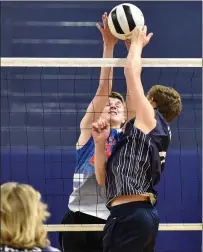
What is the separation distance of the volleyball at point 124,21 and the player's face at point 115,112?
1.47 ft

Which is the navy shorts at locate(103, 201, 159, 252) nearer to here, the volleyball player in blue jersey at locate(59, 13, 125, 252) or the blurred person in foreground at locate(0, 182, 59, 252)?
the volleyball player in blue jersey at locate(59, 13, 125, 252)

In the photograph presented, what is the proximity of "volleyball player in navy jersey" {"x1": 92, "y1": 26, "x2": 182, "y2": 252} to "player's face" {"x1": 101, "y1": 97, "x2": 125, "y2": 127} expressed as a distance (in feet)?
1.87

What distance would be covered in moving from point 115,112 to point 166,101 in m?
0.48

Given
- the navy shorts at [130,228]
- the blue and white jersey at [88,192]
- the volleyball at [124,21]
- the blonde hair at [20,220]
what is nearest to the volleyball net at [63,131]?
the blue and white jersey at [88,192]

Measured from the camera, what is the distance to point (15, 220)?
2543mm

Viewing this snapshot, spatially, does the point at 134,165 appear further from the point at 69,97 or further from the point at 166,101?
the point at 69,97

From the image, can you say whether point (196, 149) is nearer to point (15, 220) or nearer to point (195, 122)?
point (195, 122)

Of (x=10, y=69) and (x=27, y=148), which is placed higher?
(x=10, y=69)

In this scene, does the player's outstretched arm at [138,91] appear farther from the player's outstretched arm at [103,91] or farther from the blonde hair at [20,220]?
the blonde hair at [20,220]

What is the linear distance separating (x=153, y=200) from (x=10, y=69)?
115 inches

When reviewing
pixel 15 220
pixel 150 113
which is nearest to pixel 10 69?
pixel 150 113

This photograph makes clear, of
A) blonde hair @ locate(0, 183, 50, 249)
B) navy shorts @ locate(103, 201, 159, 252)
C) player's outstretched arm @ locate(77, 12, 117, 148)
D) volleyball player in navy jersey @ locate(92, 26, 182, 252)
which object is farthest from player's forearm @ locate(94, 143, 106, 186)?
blonde hair @ locate(0, 183, 50, 249)

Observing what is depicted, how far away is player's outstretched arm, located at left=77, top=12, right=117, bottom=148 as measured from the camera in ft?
14.1

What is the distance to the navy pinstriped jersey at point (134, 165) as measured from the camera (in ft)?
11.8
